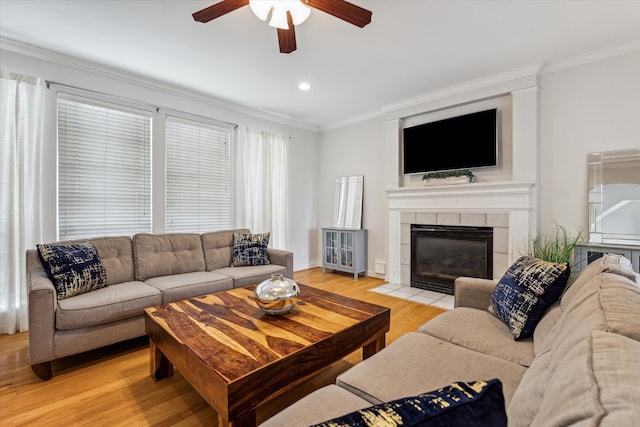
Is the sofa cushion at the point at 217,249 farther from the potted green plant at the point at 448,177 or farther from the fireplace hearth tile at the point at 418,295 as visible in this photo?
→ the potted green plant at the point at 448,177

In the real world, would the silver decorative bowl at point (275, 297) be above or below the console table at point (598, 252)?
below

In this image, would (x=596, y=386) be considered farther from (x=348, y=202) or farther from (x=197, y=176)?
(x=348, y=202)

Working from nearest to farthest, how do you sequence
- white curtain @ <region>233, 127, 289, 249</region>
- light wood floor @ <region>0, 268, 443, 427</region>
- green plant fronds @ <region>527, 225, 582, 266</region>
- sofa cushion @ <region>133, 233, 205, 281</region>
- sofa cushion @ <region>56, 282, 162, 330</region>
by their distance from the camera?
light wood floor @ <region>0, 268, 443, 427</region> → sofa cushion @ <region>56, 282, 162, 330</region> → green plant fronds @ <region>527, 225, 582, 266</region> → sofa cushion @ <region>133, 233, 205, 281</region> → white curtain @ <region>233, 127, 289, 249</region>

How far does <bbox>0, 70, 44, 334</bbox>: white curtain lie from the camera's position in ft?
8.87

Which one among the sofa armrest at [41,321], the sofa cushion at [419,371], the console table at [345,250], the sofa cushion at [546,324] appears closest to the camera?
the sofa cushion at [419,371]

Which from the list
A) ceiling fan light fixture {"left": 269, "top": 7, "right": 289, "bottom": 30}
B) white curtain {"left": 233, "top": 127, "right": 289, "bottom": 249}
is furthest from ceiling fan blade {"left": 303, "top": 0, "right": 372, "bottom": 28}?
white curtain {"left": 233, "top": 127, "right": 289, "bottom": 249}

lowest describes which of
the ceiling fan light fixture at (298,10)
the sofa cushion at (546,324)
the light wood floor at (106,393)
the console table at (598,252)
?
the light wood floor at (106,393)

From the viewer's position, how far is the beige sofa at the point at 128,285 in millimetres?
1988

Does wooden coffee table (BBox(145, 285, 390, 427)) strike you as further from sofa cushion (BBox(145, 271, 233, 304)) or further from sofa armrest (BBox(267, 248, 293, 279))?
sofa armrest (BBox(267, 248, 293, 279))

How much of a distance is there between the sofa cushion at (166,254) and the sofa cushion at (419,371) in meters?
2.45

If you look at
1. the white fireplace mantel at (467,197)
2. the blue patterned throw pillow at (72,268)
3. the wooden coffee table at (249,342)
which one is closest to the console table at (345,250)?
the white fireplace mantel at (467,197)

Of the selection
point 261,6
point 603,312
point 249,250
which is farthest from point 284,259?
point 603,312

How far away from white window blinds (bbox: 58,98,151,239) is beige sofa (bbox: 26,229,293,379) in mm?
600

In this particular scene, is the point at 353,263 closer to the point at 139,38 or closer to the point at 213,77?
the point at 213,77
